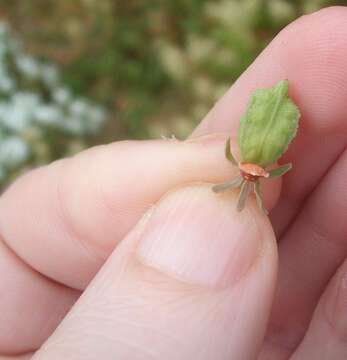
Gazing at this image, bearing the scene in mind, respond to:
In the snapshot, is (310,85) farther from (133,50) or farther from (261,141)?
(133,50)

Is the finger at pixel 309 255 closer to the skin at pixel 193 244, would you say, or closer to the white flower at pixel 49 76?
the skin at pixel 193 244

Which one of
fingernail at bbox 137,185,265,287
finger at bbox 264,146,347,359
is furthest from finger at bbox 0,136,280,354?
finger at bbox 264,146,347,359

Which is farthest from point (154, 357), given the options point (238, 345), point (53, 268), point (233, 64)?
point (233, 64)

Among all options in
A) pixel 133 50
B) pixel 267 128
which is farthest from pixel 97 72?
pixel 267 128

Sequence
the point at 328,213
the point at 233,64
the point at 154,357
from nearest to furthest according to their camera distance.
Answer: the point at 154,357 → the point at 328,213 → the point at 233,64

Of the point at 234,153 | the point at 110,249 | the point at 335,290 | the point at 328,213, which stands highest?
the point at 234,153

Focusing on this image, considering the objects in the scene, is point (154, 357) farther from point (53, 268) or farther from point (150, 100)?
point (150, 100)

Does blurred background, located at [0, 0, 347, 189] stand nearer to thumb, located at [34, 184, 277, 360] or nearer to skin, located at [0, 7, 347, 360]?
skin, located at [0, 7, 347, 360]
